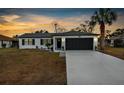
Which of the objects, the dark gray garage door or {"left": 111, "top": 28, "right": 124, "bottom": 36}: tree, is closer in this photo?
{"left": 111, "top": 28, "right": 124, "bottom": 36}: tree

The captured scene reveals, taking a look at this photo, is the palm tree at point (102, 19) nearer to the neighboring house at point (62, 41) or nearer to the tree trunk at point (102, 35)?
the tree trunk at point (102, 35)

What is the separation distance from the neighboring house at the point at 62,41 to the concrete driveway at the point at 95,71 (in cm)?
355

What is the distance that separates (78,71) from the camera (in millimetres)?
7488

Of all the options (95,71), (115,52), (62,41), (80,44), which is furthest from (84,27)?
(95,71)

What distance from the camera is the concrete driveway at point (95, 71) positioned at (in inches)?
269

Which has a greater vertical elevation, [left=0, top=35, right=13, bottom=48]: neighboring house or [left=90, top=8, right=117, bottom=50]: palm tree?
Answer: [left=90, top=8, right=117, bottom=50]: palm tree

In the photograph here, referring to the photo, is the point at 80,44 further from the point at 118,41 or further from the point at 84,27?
the point at 118,41

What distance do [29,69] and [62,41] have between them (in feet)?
17.1

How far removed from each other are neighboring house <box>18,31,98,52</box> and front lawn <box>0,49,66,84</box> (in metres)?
2.78

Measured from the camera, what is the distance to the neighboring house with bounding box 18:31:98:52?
40.5ft

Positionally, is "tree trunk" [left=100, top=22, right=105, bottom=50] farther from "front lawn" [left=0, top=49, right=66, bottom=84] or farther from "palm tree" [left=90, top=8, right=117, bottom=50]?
"front lawn" [left=0, top=49, right=66, bottom=84]

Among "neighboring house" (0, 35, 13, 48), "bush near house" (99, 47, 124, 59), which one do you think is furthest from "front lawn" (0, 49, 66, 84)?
"bush near house" (99, 47, 124, 59)
